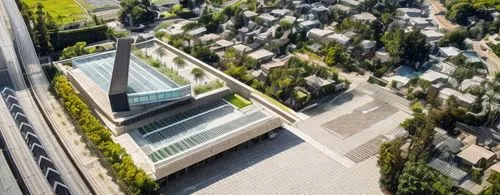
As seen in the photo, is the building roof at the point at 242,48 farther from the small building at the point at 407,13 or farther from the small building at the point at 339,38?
the small building at the point at 407,13

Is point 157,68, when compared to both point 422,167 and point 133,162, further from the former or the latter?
point 422,167

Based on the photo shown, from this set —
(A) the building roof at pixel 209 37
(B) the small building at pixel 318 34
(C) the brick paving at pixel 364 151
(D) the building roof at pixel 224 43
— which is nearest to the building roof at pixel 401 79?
(C) the brick paving at pixel 364 151

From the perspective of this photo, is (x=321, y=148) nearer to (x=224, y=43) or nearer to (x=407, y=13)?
(x=224, y=43)

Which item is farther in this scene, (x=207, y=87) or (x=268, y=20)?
(x=268, y=20)

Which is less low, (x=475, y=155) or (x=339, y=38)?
(x=339, y=38)

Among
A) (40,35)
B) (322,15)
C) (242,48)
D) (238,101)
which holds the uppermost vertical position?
(40,35)

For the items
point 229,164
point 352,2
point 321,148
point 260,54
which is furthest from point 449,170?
point 352,2

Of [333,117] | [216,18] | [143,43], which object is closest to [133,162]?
[333,117]
